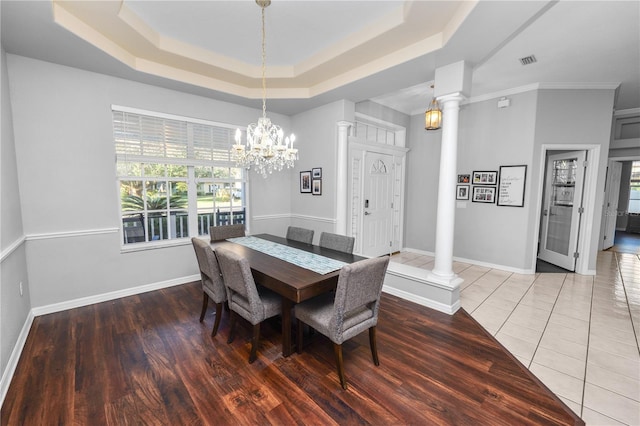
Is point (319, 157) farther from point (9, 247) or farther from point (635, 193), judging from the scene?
point (635, 193)

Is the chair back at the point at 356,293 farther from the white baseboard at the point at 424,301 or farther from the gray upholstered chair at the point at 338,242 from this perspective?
the white baseboard at the point at 424,301

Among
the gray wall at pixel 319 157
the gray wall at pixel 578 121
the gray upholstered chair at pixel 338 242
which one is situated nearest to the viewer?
the gray upholstered chair at pixel 338 242

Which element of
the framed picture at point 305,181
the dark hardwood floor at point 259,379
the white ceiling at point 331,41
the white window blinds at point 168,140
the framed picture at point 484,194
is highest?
the white ceiling at point 331,41

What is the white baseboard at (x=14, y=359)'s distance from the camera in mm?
1847

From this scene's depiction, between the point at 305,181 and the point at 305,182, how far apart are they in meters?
0.02

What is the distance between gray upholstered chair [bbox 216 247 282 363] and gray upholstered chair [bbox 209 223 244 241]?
135 cm

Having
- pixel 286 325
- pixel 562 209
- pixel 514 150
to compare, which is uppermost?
pixel 514 150

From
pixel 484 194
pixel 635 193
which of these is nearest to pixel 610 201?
pixel 484 194

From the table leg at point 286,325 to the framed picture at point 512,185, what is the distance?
4148 millimetres

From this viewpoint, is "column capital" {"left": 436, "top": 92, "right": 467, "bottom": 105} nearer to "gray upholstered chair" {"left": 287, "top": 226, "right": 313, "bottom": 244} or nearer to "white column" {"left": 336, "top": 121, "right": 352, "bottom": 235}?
"white column" {"left": 336, "top": 121, "right": 352, "bottom": 235}

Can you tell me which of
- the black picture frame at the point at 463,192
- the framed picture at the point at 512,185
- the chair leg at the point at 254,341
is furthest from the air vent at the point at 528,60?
the chair leg at the point at 254,341

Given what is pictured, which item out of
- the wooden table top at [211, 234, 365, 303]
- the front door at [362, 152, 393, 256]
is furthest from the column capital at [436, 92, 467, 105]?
the wooden table top at [211, 234, 365, 303]

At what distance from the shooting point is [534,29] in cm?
258

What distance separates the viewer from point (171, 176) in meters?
3.82
